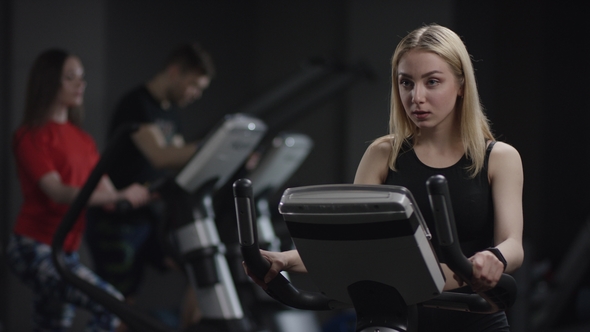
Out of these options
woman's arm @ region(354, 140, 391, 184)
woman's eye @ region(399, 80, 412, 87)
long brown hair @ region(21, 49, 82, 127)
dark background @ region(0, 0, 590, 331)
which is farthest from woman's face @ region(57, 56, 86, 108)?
woman's eye @ region(399, 80, 412, 87)

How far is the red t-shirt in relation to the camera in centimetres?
270

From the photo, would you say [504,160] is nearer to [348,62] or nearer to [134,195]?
[134,195]

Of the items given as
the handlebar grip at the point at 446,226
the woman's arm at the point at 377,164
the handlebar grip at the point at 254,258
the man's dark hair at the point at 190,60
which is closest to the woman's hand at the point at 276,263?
the handlebar grip at the point at 254,258

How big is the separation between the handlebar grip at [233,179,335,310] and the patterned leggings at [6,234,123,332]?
5.03 ft

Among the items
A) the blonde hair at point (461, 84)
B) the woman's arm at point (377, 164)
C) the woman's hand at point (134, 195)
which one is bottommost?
the woman's hand at point (134, 195)

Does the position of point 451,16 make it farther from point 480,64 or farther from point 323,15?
point 323,15

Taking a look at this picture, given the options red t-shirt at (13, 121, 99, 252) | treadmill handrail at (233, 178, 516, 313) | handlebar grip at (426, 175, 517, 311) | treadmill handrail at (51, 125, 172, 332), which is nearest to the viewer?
handlebar grip at (426, 175, 517, 311)

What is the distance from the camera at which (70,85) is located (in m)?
2.86

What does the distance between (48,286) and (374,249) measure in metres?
1.92

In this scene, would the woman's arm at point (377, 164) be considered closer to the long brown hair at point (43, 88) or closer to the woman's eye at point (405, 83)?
the woman's eye at point (405, 83)

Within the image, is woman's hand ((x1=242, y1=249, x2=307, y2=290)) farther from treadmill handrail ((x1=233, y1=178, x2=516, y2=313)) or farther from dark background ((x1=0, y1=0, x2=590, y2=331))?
dark background ((x1=0, y1=0, x2=590, y2=331))

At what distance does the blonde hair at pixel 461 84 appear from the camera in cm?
122

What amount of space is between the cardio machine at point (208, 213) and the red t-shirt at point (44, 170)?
0.85 feet

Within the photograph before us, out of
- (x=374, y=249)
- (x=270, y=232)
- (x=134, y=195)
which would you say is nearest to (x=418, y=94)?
(x=374, y=249)
